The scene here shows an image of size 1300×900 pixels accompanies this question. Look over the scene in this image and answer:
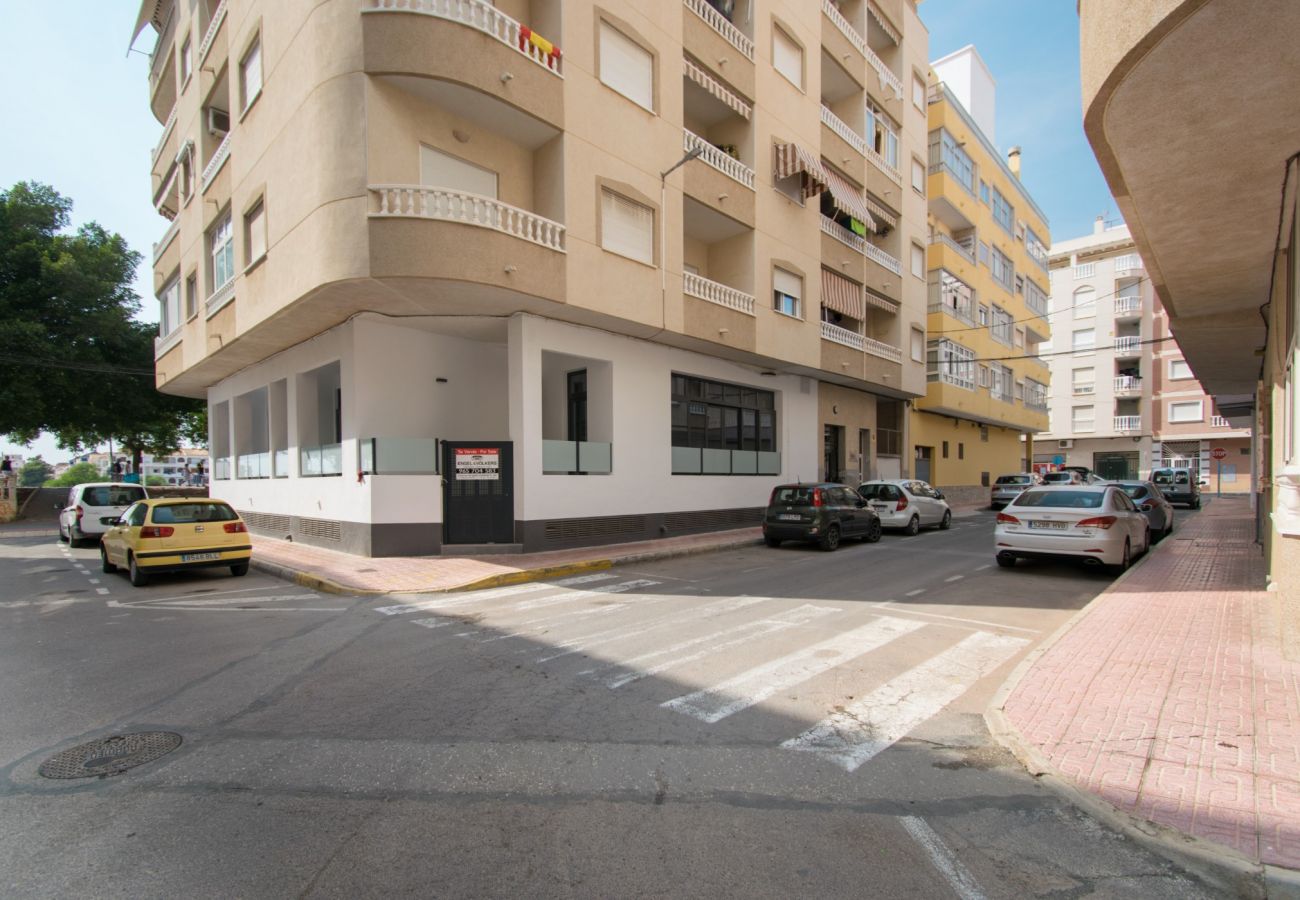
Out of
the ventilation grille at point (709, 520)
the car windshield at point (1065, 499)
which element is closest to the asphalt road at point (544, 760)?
the car windshield at point (1065, 499)

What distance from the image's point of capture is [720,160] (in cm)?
1678

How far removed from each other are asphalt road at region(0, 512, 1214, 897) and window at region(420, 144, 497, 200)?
8.17m

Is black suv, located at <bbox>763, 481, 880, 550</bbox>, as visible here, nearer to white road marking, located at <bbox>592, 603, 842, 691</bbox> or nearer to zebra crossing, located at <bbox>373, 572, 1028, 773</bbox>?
zebra crossing, located at <bbox>373, 572, 1028, 773</bbox>

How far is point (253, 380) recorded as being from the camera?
18750 millimetres

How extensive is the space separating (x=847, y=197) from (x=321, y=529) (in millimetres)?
19065

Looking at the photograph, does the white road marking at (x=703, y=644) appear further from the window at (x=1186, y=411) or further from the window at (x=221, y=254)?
the window at (x=1186, y=411)

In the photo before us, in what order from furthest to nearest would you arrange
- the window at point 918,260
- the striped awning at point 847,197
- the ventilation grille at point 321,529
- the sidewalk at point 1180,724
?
the window at point 918,260 < the striped awning at point 847,197 < the ventilation grille at point 321,529 < the sidewalk at point 1180,724

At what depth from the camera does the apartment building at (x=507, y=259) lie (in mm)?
11172

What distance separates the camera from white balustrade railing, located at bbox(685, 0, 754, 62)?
16.2 meters

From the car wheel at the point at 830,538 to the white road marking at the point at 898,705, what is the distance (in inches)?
301

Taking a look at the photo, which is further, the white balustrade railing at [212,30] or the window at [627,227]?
the white balustrade railing at [212,30]

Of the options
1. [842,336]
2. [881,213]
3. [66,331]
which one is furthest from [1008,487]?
[66,331]

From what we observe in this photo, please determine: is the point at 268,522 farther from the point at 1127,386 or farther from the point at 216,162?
the point at 1127,386

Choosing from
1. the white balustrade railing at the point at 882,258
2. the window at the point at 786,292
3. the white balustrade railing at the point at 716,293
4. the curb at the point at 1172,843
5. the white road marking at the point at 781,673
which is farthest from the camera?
the white balustrade railing at the point at 882,258
